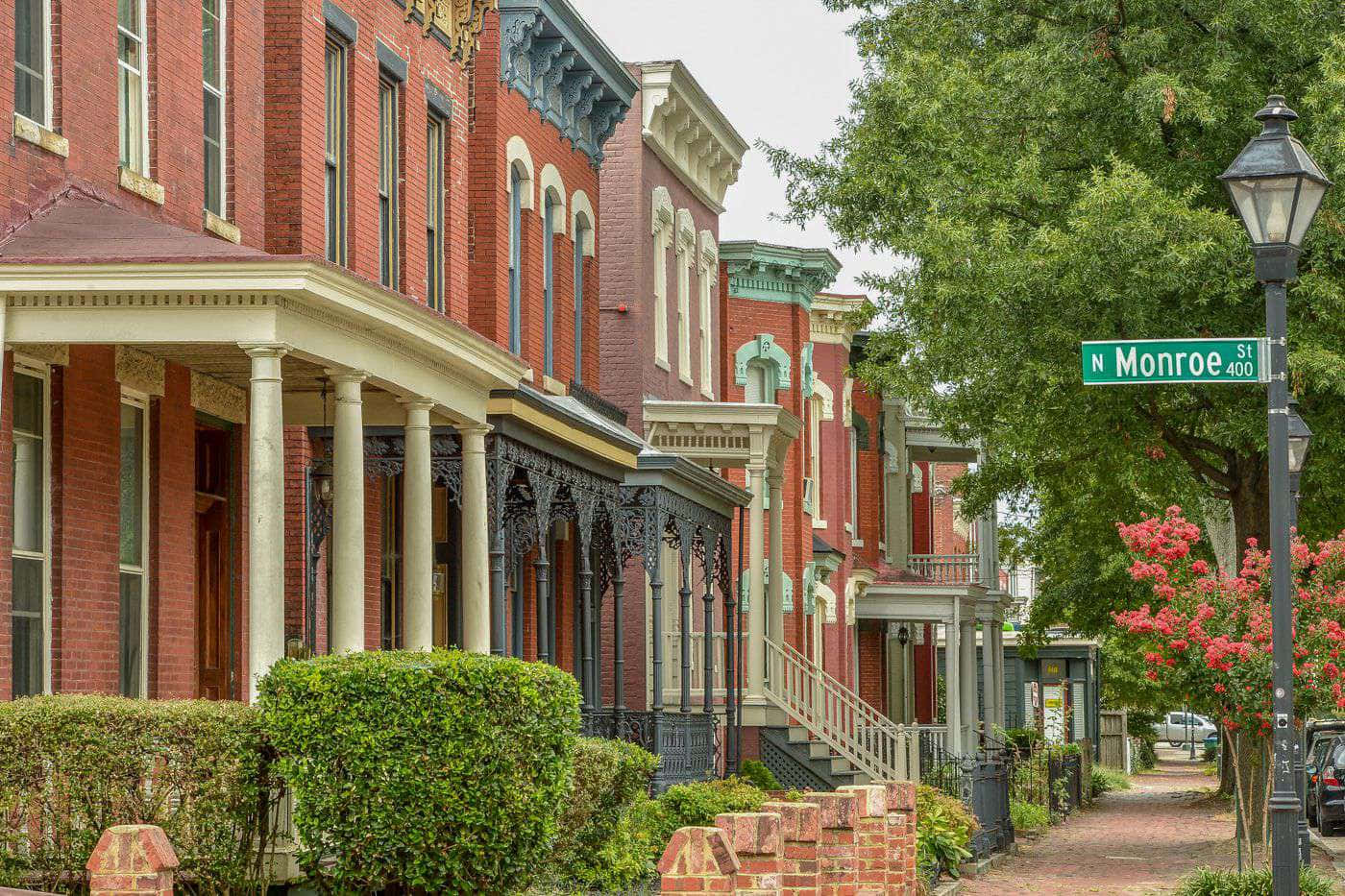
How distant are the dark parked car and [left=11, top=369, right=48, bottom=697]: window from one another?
23817 mm

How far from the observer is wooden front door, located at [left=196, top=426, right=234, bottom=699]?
16.7 metres

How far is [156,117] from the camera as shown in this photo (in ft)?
49.5

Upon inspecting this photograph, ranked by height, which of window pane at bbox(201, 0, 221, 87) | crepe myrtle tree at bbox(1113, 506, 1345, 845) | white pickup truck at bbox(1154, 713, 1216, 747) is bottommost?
white pickup truck at bbox(1154, 713, 1216, 747)

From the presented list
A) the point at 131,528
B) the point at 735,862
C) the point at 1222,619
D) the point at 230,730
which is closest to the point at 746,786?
the point at 1222,619

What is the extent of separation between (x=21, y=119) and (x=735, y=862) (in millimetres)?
6809

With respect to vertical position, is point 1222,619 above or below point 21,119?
below

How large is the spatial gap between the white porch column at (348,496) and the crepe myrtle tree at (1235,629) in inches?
324

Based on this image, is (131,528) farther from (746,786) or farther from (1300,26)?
(1300,26)

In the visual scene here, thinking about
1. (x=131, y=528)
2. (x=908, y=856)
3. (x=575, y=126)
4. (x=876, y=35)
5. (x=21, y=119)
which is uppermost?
(x=876, y=35)

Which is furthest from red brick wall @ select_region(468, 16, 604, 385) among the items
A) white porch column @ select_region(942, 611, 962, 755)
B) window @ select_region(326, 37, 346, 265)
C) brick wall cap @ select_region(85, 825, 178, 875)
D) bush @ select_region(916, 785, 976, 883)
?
brick wall cap @ select_region(85, 825, 178, 875)

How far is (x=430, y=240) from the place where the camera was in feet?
69.4

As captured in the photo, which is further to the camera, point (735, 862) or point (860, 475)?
point (860, 475)

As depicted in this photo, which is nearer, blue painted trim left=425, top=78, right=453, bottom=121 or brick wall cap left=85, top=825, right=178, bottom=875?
brick wall cap left=85, top=825, right=178, bottom=875

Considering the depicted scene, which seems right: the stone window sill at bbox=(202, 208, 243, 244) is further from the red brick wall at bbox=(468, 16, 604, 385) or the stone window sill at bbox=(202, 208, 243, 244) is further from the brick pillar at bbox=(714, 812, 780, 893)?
the brick pillar at bbox=(714, 812, 780, 893)
